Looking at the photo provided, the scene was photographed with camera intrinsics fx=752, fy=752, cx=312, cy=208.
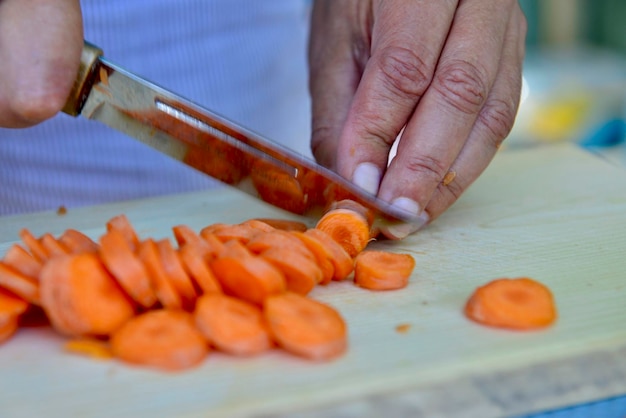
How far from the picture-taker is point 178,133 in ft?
5.03

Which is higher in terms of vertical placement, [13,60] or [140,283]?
[13,60]

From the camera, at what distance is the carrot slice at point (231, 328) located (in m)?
1.10

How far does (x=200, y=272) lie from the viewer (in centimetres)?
121

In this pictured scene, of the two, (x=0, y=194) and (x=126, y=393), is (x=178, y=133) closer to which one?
(x=126, y=393)

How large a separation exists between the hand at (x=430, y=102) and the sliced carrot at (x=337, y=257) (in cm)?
21

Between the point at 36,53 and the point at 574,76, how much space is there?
423 cm

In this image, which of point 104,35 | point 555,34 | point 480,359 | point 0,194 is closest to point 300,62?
point 104,35

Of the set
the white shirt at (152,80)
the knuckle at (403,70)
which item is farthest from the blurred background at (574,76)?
the knuckle at (403,70)

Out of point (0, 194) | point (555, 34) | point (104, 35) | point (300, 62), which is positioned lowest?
point (555, 34)

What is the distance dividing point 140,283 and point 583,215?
103cm

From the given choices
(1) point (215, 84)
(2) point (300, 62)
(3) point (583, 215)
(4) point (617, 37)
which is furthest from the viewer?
(4) point (617, 37)

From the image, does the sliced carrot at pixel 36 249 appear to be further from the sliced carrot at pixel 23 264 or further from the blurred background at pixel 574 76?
the blurred background at pixel 574 76

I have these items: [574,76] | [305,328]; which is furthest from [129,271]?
[574,76]

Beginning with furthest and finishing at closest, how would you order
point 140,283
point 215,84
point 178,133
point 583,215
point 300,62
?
point 300,62
point 215,84
point 583,215
point 178,133
point 140,283
